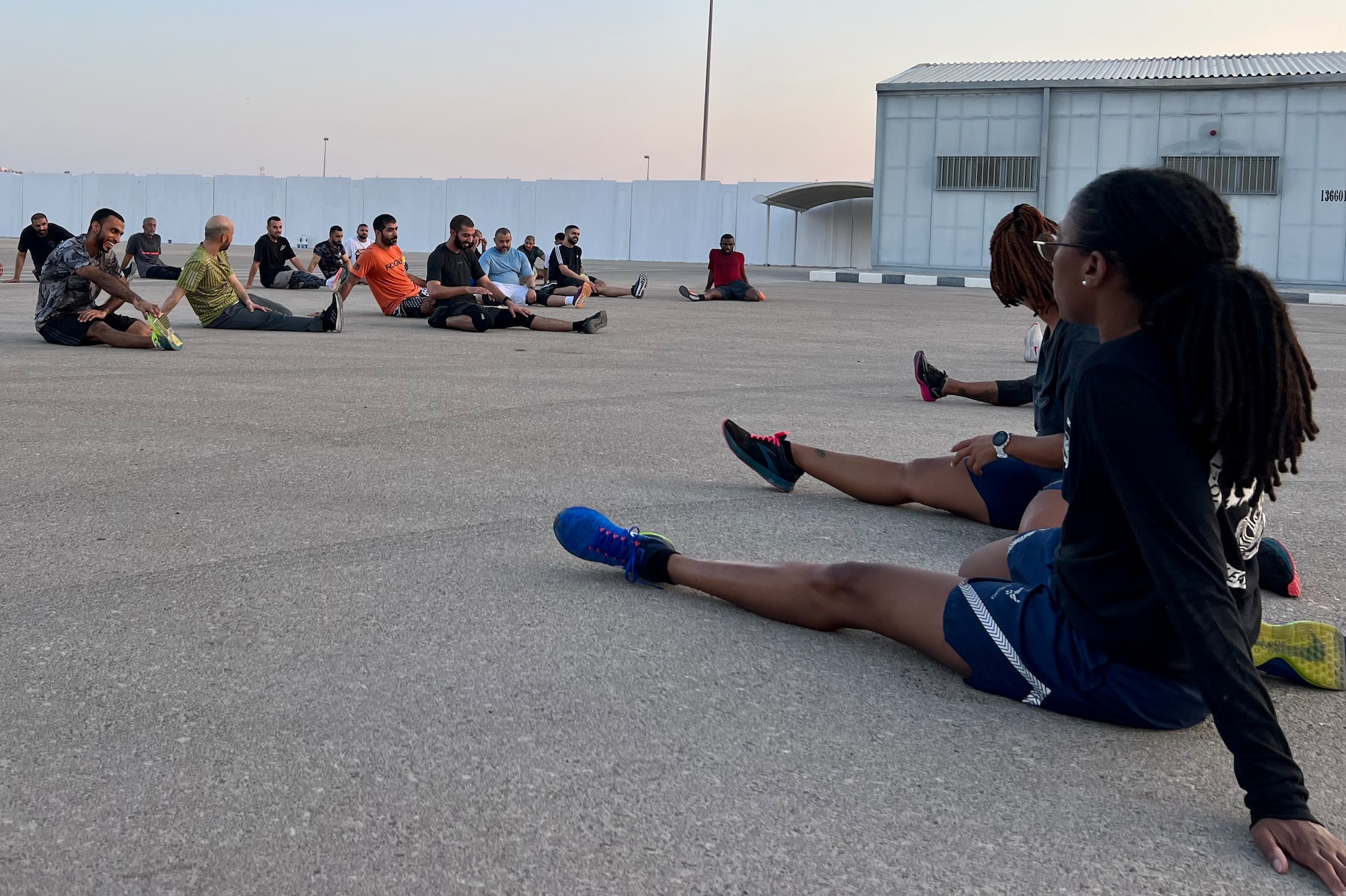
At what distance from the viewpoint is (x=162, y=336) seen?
1134cm

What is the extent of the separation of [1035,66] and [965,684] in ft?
111

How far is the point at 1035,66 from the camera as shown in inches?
1346

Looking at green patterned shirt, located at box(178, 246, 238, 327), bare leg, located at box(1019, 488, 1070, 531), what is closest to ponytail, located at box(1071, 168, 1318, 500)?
bare leg, located at box(1019, 488, 1070, 531)

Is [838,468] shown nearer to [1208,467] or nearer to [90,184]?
[1208,467]

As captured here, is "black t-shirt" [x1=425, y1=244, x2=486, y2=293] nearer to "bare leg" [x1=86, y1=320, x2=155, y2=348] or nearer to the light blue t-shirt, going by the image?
the light blue t-shirt

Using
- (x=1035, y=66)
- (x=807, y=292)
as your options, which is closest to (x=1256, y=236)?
(x=1035, y=66)

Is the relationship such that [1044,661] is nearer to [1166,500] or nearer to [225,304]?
[1166,500]

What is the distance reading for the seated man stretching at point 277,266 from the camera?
67.3 ft

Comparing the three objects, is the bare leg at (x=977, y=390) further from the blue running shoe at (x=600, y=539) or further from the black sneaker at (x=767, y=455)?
the blue running shoe at (x=600, y=539)

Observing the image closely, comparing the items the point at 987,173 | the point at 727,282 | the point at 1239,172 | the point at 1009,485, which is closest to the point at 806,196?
the point at 987,173

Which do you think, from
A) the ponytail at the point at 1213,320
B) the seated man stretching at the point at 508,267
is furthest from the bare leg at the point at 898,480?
the seated man stretching at the point at 508,267

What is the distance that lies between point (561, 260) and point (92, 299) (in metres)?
9.27

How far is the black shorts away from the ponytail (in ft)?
35.0

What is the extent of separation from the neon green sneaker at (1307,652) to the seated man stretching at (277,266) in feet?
61.1
